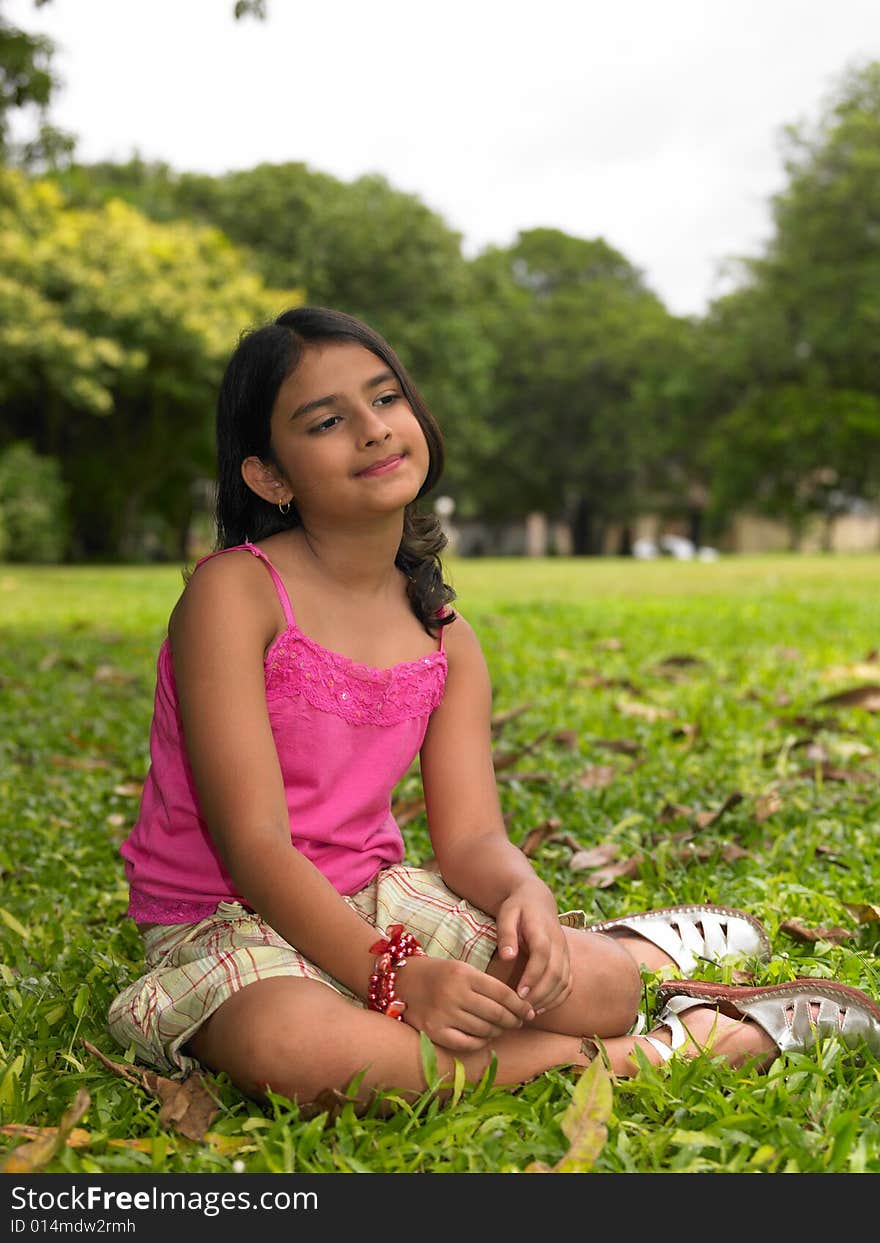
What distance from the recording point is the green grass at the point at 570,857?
5.87 feet

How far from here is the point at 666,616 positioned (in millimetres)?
9117

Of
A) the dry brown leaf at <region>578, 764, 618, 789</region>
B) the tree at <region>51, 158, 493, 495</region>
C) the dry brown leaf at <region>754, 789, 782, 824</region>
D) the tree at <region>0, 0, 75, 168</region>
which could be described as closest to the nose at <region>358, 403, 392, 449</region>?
the dry brown leaf at <region>754, 789, 782, 824</region>

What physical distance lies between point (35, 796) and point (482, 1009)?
2.41 meters

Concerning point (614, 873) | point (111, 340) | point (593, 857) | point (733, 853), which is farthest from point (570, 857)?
point (111, 340)

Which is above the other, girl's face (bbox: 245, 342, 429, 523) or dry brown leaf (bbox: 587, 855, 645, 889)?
girl's face (bbox: 245, 342, 429, 523)

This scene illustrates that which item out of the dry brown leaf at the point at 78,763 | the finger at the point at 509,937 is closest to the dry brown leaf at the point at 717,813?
the finger at the point at 509,937

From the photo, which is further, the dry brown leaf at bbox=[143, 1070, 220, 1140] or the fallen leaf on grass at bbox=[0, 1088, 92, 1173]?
the dry brown leaf at bbox=[143, 1070, 220, 1140]

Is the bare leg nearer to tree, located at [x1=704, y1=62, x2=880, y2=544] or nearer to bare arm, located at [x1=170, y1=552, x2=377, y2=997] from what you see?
bare arm, located at [x1=170, y1=552, x2=377, y2=997]

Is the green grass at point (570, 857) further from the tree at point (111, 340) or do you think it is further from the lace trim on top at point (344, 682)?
the tree at point (111, 340)

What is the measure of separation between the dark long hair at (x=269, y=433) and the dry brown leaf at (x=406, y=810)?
1208 mm

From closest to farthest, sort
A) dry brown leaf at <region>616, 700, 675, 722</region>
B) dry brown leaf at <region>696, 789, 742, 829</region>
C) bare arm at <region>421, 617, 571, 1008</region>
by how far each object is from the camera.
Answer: bare arm at <region>421, 617, 571, 1008</region> < dry brown leaf at <region>696, 789, 742, 829</region> < dry brown leaf at <region>616, 700, 675, 722</region>

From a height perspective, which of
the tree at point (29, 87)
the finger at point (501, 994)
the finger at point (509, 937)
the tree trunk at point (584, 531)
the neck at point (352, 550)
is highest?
the tree at point (29, 87)

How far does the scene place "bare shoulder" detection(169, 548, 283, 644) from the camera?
219 centimetres

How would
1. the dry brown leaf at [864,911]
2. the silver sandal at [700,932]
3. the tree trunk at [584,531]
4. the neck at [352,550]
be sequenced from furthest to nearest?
1. the tree trunk at [584,531]
2. the dry brown leaf at [864,911]
3. the silver sandal at [700,932]
4. the neck at [352,550]
